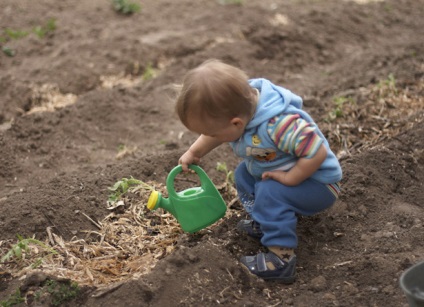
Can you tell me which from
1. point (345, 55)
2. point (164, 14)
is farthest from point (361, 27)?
point (164, 14)

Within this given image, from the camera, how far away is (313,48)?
7.42m

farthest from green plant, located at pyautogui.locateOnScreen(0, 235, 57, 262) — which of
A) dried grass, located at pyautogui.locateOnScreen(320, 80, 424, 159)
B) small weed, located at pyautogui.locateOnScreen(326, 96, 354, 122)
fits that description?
small weed, located at pyautogui.locateOnScreen(326, 96, 354, 122)

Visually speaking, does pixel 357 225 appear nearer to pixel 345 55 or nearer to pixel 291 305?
pixel 291 305

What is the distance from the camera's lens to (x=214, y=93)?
312 centimetres

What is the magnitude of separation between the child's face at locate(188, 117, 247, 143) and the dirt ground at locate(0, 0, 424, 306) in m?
0.59

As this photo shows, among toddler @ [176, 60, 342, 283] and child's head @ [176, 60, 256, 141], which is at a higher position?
child's head @ [176, 60, 256, 141]

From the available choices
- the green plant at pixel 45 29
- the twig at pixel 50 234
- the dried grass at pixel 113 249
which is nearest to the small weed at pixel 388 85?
the dried grass at pixel 113 249

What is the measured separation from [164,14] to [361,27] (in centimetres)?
245

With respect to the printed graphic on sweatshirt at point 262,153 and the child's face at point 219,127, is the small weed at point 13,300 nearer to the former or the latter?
the child's face at point 219,127

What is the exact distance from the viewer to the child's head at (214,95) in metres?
3.12

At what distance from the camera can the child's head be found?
3.12m

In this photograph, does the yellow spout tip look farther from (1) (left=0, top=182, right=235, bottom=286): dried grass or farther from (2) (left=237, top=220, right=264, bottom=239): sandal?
(2) (left=237, top=220, right=264, bottom=239): sandal

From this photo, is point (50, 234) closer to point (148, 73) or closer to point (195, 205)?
point (195, 205)

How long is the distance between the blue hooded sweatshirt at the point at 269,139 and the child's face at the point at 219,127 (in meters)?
0.07
